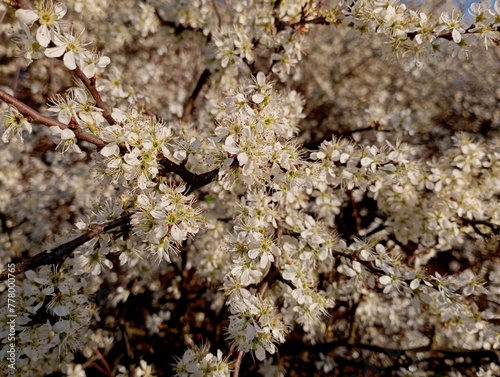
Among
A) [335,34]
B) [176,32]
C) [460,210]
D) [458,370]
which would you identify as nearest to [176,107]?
[176,32]

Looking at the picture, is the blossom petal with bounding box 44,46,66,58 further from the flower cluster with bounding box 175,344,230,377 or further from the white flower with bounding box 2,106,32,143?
the flower cluster with bounding box 175,344,230,377

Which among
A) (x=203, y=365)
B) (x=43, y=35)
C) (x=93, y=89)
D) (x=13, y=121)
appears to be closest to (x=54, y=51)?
(x=43, y=35)

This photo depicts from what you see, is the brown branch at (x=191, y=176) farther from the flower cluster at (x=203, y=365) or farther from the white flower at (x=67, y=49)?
the flower cluster at (x=203, y=365)

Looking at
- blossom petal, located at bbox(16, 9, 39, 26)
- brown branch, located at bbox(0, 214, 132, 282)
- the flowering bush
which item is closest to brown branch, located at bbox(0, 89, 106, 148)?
the flowering bush

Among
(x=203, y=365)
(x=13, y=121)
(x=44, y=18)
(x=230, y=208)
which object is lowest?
(x=230, y=208)

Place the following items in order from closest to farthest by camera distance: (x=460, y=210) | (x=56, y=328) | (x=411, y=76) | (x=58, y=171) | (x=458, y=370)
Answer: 1. (x=56, y=328)
2. (x=460, y=210)
3. (x=458, y=370)
4. (x=58, y=171)
5. (x=411, y=76)

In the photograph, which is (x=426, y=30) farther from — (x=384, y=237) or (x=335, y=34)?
(x=335, y=34)

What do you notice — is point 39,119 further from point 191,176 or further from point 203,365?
point 203,365

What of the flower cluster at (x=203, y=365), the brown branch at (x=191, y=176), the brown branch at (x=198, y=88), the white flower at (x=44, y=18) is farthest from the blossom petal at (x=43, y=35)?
the brown branch at (x=198, y=88)

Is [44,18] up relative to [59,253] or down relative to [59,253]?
up
